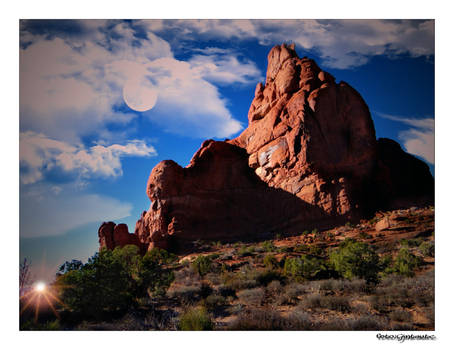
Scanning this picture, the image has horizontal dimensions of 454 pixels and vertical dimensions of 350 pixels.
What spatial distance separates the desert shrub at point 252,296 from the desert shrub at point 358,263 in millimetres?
2830

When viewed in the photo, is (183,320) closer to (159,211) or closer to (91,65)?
(91,65)

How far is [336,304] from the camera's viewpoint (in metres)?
6.19

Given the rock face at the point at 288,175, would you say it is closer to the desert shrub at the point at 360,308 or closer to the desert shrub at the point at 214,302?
the desert shrub at the point at 360,308

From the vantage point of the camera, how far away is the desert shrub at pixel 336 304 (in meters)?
6.10

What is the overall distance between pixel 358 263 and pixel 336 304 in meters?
2.49

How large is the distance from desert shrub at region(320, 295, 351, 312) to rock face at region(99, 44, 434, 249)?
49.3ft

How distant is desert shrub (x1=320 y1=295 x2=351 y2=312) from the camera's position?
240 inches

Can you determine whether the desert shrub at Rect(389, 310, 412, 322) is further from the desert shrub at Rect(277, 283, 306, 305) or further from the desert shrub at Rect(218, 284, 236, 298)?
the desert shrub at Rect(218, 284, 236, 298)

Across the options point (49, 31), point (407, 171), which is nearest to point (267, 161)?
point (407, 171)

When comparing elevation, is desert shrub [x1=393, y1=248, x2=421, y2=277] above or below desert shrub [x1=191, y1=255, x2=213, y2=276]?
above

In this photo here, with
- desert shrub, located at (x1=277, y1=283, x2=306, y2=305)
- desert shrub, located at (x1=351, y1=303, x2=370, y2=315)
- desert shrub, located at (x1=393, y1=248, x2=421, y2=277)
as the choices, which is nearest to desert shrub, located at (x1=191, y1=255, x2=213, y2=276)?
desert shrub, located at (x1=277, y1=283, x2=306, y2=305)

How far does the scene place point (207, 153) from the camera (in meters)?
27.9

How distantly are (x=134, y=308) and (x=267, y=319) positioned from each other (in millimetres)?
3459

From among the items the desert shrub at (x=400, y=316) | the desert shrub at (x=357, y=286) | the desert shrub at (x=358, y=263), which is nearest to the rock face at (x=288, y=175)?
the desert shrub at (x=358, y=263)
